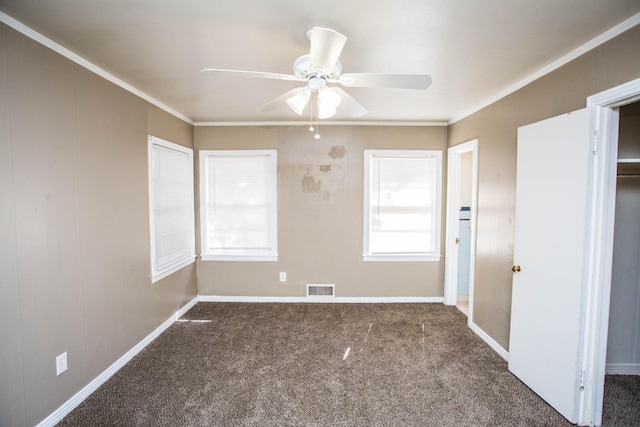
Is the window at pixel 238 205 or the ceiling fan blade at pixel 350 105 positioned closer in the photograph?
the ceiling fan blade at pixel 350 105

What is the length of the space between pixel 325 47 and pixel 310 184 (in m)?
2.51

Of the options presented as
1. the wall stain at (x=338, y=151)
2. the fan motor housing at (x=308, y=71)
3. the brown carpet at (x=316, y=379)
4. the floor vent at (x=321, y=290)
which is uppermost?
the fan motor housing at (x=308, y=71)

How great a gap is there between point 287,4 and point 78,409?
2.84 meters

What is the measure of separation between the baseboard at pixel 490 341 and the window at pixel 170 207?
11.1 feet

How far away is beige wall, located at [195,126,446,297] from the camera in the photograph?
3723mm

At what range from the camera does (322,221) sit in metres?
3.79

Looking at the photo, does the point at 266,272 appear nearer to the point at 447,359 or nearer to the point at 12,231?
the point at 447,359

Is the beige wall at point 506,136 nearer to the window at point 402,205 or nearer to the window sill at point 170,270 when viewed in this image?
the window at point 402,205

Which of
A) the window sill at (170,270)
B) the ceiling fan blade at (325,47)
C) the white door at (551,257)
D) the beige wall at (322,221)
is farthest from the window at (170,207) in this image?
the white door at (551,257)

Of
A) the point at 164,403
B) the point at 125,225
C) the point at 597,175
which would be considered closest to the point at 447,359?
the point at 597,175

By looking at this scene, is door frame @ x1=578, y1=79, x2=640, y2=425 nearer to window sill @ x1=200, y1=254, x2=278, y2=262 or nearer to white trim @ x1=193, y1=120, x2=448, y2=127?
white trim @ x1=193, y1=120, x2=448, y2=127

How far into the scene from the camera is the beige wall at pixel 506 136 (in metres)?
1.66

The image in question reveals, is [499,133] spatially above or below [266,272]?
above

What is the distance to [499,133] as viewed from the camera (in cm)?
266
